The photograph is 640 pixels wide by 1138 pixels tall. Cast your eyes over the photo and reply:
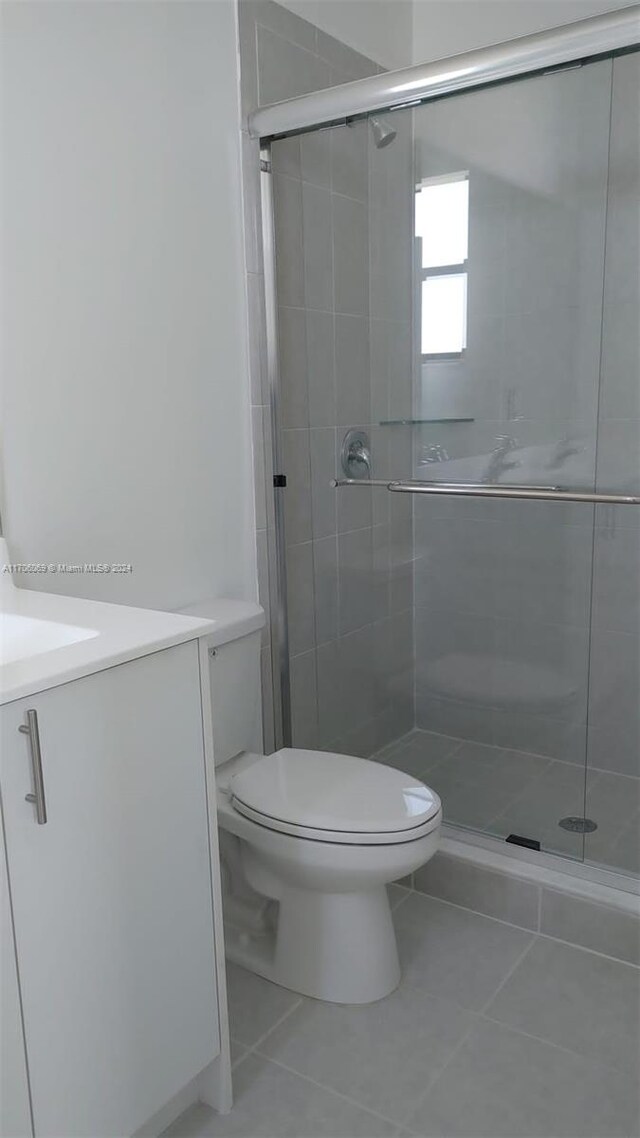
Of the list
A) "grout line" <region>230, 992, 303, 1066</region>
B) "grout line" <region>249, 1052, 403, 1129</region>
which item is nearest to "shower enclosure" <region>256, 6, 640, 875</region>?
"grout line" <region>230, 992, 303, 1066</region>

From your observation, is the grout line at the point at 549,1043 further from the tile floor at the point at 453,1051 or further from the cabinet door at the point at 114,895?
the cabinet door at the point at 114,895

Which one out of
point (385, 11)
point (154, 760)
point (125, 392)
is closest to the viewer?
point (154, 760)

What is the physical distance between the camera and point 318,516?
2326 millimetres

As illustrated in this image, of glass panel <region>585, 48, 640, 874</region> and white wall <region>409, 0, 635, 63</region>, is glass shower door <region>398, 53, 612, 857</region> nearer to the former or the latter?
glass panel <region>585, 48, 640, 874</region>

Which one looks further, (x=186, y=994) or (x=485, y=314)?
(x=485, y=314)

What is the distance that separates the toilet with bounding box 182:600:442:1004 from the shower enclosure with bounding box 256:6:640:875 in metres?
0.41

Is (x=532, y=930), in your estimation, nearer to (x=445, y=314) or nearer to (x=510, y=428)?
(x=510, y=428)

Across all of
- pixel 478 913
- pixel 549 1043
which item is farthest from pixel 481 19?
pixel 549 1043

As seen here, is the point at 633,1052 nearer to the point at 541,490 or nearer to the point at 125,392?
the point at 541,490

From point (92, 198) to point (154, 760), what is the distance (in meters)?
1.11

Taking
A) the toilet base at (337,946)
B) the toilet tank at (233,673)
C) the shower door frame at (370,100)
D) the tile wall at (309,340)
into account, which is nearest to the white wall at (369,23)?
the tile wall at (309,340)

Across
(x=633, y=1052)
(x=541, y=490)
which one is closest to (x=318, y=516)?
(x=541, y=490)

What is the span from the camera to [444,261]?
212 cm

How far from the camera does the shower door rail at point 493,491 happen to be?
1942 millimetres
